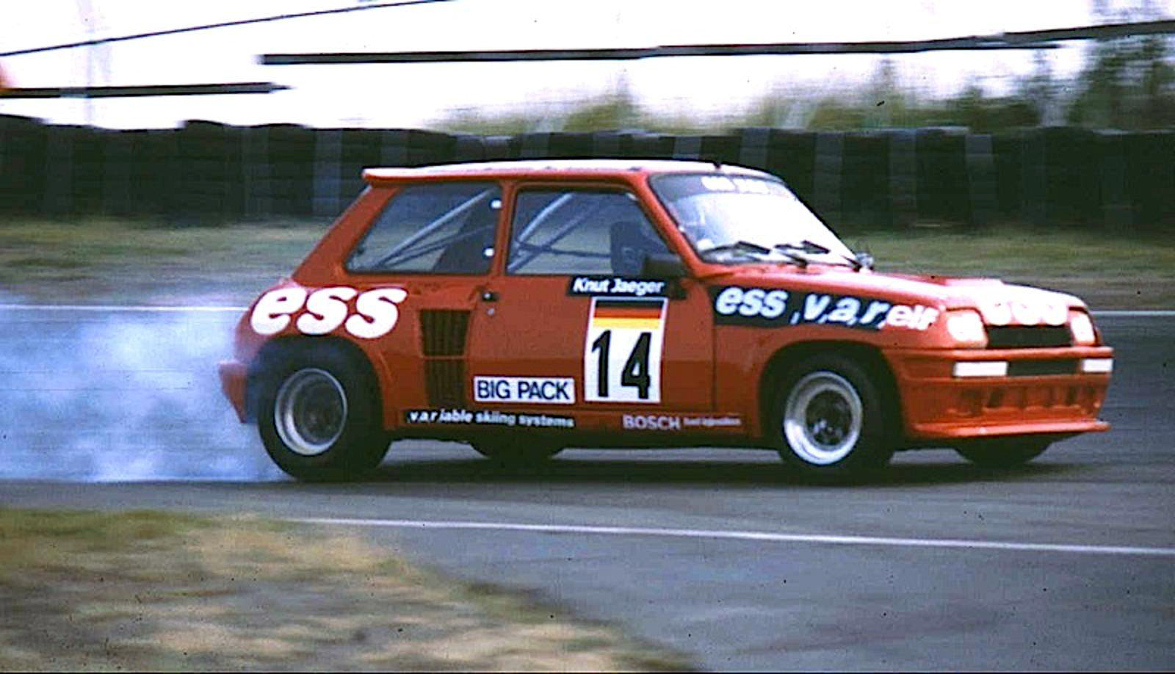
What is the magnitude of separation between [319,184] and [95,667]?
13979mm

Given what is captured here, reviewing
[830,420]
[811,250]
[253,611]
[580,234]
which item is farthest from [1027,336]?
[253,611]

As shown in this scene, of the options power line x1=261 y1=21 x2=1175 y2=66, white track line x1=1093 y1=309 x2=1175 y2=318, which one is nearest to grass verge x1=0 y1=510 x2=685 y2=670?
white track line x1=1093 y1=309 x2=1175 y2=318

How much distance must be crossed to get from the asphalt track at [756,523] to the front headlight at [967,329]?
583mm

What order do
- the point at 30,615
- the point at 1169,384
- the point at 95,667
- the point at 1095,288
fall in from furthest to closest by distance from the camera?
the point at 1095,288
the point at 1169,384
the point at 30,615
the point at 95,667

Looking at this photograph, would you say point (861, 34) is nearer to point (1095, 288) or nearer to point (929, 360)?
point (1095, 288)

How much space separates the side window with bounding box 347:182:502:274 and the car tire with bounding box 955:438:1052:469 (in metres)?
2.29

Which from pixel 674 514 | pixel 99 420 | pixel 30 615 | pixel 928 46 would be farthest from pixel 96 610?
pixel 928 46

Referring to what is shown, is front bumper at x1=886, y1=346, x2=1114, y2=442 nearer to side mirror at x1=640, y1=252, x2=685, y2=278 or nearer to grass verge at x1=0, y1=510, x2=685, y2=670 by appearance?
side mirror at x1=640, y1=252, x2=685, y2=278

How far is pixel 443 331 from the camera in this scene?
10.6 m

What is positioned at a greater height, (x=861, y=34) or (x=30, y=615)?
(x=861, y=34)

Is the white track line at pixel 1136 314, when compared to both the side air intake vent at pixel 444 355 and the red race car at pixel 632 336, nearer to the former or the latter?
the red race car at pixel 632 336

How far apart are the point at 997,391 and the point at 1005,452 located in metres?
0.77

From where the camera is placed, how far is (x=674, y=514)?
8.88 m

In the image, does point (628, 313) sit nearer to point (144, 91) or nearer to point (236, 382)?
point (236, 382)
